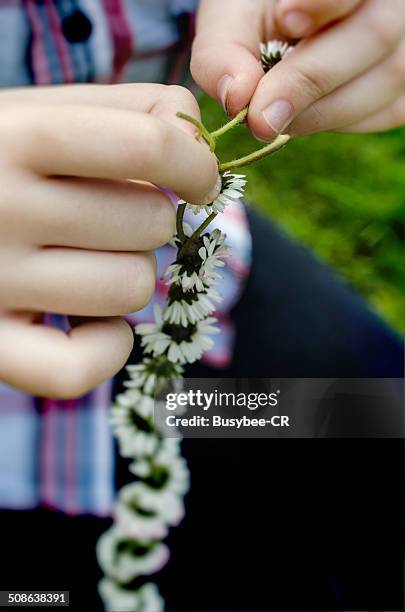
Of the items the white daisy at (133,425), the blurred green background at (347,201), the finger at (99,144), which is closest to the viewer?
the finger at (99,144)

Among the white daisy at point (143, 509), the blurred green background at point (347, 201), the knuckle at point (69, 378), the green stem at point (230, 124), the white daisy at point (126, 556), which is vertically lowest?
the white daisy at point (126, 556)

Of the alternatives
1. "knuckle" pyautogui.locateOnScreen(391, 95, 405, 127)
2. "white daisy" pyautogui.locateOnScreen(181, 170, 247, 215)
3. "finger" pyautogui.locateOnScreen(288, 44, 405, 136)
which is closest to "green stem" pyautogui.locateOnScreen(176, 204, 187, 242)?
"white daisy" pyautogui.locateOnScreen(181, 170, 247, 215)

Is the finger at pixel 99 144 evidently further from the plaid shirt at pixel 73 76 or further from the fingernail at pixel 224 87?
the plaid shirt at pixel 73 76

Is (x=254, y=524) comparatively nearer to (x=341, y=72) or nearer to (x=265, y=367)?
(x=265, y=367)

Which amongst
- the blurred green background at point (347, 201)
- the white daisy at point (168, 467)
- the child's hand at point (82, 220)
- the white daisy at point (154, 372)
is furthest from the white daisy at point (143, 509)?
the blurred green background at point (347, 201)

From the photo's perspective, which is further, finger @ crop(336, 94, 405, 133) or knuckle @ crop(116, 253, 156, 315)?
finger @ crop(336, 94, 405, 133)

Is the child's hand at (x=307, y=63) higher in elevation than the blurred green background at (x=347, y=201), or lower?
lower

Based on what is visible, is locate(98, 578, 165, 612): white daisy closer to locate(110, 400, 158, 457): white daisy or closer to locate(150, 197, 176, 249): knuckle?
locate(110, 400, 158, 457): white daisy
